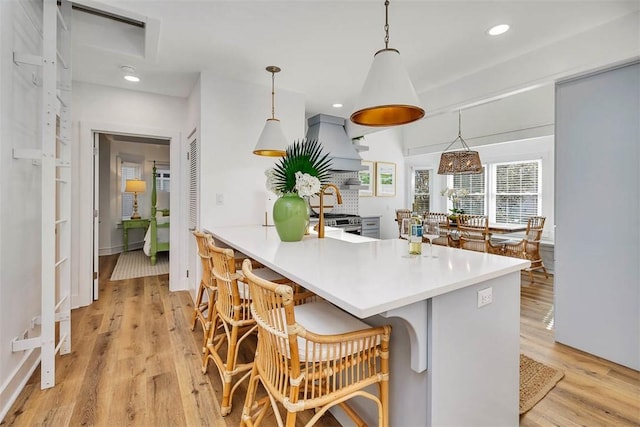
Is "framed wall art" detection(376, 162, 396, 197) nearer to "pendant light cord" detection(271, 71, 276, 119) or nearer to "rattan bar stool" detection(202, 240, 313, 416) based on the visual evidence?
"pendant light cord" detection(271, 71, 276, 119)

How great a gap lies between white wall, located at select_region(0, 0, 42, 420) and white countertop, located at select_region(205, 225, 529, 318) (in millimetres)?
1260

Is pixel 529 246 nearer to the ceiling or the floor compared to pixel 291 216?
nearer to the floor

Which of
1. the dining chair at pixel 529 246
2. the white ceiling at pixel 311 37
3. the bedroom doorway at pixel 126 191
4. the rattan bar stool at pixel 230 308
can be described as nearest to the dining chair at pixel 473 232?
the dining chair at pixel 529 246

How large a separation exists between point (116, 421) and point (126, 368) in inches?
22.4

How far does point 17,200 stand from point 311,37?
2.27 metres

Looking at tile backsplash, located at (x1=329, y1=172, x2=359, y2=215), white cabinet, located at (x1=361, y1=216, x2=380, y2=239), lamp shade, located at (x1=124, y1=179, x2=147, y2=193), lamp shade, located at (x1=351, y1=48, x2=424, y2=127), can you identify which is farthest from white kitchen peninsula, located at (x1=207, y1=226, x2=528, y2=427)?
lamp shade, located at (x1=124, y1=179, x2=147, y2=193)

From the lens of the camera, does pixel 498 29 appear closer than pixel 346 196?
Yes

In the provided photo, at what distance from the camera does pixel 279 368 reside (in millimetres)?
1149

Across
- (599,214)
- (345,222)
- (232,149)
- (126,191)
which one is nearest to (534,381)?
(599,214)

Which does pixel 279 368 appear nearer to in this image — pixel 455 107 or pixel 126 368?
pixel 126 368

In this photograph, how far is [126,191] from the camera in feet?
21.3

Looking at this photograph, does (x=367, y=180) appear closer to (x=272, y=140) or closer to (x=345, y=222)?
(x=345, y=222)

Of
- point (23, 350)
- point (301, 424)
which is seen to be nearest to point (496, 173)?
point (301, 424)

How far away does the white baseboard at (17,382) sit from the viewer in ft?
5.50
